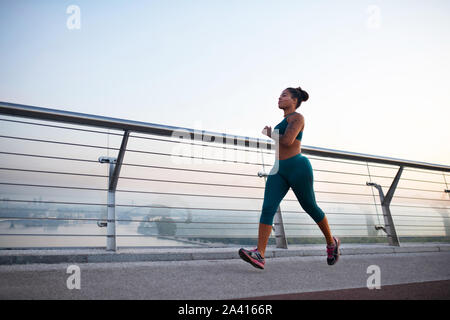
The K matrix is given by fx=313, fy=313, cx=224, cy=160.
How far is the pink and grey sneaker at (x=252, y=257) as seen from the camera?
2.45 m

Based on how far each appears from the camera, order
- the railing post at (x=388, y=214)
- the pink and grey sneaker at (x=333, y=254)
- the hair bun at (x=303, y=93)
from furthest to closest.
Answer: the railing post at (x=388, y=214)
the hair bun at (x=303, y=93)
the pink and grey sneaker at (x=333, y=254)

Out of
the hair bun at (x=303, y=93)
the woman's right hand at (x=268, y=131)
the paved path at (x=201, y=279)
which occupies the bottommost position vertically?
the paved path at (x=201, y=279)

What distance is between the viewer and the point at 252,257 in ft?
8.08

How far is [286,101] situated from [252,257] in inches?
53.8

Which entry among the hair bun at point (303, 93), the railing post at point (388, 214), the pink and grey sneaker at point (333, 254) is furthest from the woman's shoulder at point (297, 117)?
the railing post at point (388, 214)

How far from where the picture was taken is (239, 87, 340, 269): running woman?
260 centimetres

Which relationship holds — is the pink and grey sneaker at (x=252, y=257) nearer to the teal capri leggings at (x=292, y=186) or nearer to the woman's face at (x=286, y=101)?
the teal capri leggings at (x=292, y=186)

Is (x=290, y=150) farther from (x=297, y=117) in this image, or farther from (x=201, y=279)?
(x=201, y=279)

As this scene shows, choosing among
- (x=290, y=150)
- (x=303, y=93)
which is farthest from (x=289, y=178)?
(x=303, y=93)

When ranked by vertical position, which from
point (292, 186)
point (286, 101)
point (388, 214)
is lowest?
point (388, 214)

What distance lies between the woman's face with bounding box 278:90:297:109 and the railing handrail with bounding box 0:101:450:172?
759mm

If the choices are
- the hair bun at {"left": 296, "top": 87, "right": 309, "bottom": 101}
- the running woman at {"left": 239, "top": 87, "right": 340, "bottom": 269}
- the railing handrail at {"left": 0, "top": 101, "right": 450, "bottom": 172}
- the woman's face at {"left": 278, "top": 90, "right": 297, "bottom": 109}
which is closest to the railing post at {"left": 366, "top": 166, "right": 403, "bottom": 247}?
the railing handrail at {"left": 0, "top": 101, "right": 450, "bottom": 172}

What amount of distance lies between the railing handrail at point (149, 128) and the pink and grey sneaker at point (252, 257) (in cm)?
127

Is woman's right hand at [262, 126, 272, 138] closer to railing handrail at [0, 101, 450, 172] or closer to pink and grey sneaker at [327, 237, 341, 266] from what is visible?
railing handrail at [0, 101, 450, 172]
